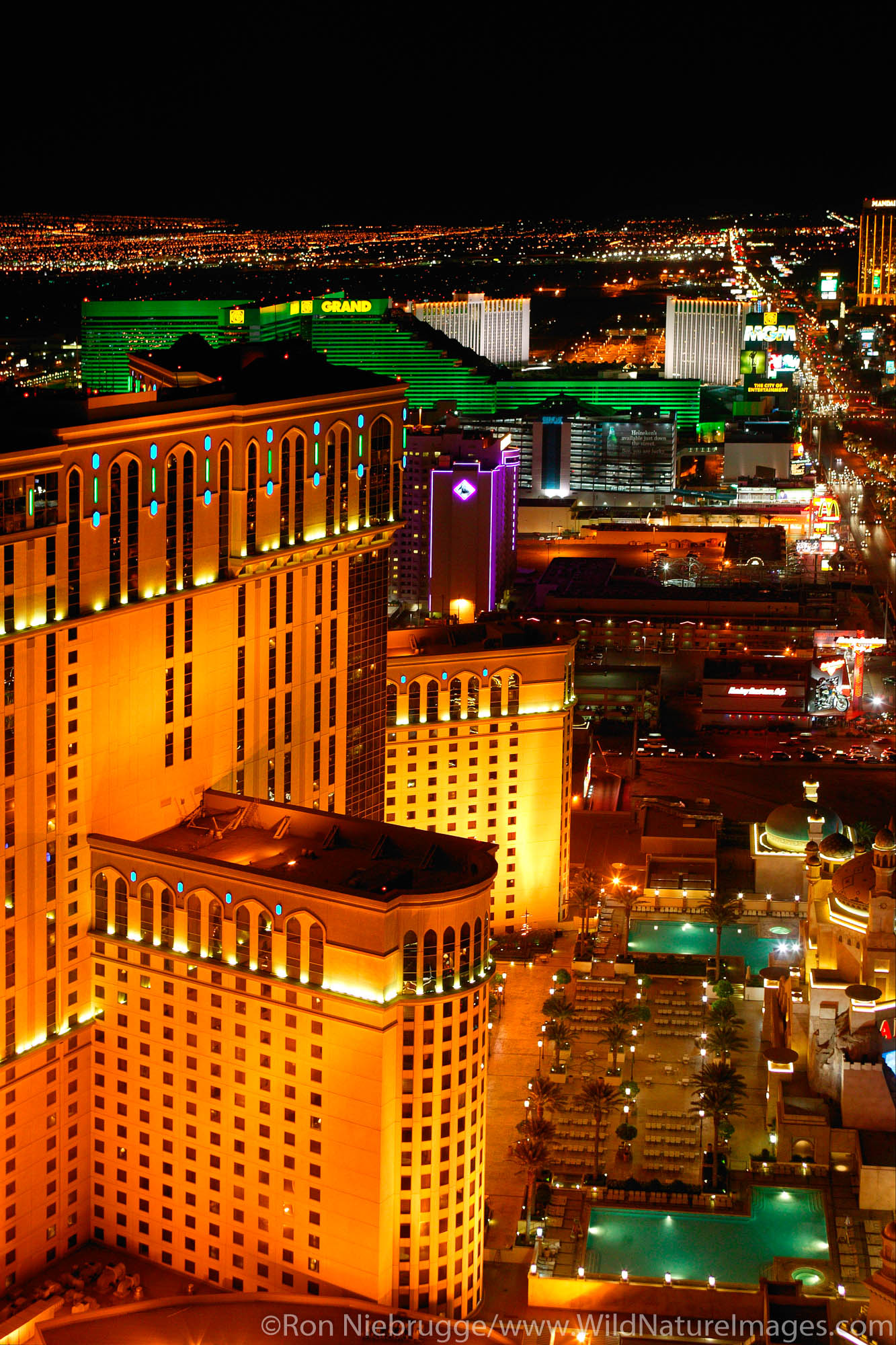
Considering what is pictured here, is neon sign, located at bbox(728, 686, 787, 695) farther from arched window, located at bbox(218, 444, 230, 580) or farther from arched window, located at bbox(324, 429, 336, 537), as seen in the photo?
arched window, located at bbox(218, 444, 230, 580)

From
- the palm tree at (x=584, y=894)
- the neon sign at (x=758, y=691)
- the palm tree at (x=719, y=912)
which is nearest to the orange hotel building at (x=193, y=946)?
the palm tree at (x=584, y=894)

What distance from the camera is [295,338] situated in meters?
74.8

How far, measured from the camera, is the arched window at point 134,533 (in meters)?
51.8

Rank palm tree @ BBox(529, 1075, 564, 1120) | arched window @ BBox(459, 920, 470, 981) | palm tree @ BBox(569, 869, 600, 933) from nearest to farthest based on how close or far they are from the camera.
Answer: arched window @ BBox(459, 920, 470, 981), palm tree @ BBox(529, 1075, 564, 1120), palm tree @ BBox(569, 869, 600, 933)

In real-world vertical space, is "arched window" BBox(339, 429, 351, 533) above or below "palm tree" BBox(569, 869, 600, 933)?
above

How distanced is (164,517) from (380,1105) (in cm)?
1717

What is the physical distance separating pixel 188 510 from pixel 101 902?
11190 mm

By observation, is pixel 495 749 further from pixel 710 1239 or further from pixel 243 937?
pixel 710 1239

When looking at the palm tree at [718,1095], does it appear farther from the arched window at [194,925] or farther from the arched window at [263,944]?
the arched window at [194,925]

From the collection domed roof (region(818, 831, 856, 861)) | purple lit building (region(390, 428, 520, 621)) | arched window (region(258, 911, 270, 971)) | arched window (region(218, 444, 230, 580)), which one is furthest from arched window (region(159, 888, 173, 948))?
purple lit building (region(390, 428, 520, 621))

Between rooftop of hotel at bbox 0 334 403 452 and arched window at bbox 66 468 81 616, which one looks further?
rooftop of hotel at bbox 0 334 403 452

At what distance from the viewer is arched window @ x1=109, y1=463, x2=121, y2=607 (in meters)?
51.1

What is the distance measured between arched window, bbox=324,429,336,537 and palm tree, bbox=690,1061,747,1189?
2029cm

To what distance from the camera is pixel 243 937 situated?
1922 inches
